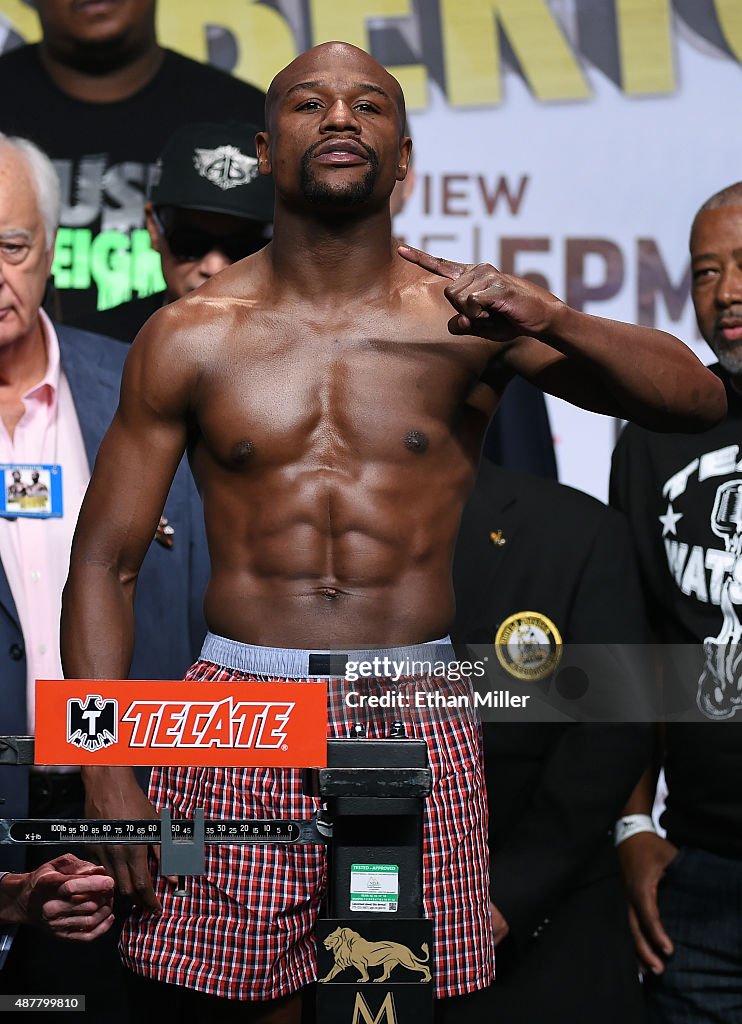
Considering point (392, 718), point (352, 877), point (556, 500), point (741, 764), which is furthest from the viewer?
point (556, 500)

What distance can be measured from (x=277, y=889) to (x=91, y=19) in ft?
6.20

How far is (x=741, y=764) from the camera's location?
245cm

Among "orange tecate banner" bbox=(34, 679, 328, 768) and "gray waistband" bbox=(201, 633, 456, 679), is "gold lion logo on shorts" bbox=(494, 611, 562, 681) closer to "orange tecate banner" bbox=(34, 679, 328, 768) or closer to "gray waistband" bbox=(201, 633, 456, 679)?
"gray waistband" bbox=(201, 633, 456, 679)

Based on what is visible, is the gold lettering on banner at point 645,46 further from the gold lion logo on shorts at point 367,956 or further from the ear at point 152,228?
the gold lion logo on shorts at point 367,956

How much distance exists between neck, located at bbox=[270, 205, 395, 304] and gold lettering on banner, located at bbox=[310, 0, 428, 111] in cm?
100

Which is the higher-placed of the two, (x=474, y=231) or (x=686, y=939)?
(x=474, y=231)

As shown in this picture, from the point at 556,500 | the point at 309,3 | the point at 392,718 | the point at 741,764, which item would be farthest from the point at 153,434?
the point at 309,3

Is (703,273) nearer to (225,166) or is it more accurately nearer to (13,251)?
(225,166)

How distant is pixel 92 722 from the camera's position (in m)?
1.60

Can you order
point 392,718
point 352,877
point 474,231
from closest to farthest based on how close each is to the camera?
1. point 352,877
2. point 392,718
3. point 474,231

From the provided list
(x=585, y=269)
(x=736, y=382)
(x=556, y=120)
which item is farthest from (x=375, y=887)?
(x=556, y=120)

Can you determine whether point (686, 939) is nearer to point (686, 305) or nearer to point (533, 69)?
point (686, 305)

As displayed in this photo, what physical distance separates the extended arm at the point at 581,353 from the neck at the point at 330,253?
209mm

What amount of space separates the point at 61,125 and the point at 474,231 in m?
0.87
